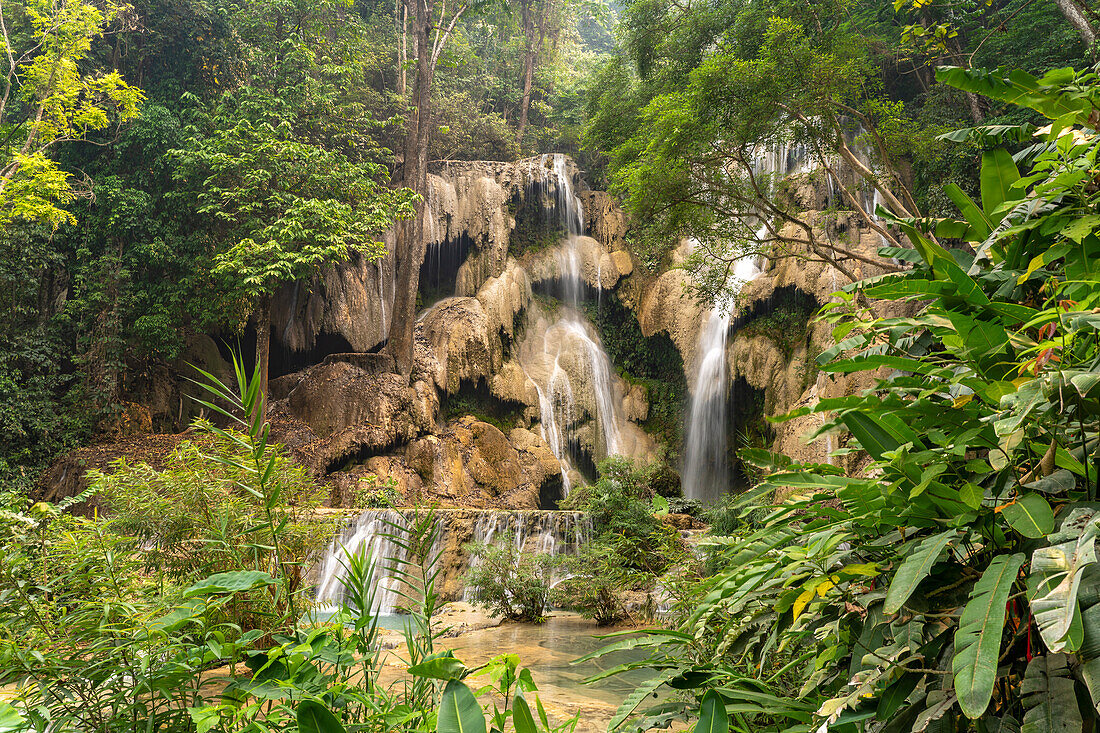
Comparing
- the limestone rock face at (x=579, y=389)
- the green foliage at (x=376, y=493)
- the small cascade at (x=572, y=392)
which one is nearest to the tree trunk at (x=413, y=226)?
the green foliage at (x=376, y=493)

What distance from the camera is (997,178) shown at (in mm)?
1838

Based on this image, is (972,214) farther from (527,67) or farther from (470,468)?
(527,67)

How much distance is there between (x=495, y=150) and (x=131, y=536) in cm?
1837

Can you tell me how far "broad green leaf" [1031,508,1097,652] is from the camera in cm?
80

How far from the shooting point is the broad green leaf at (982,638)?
34.0 inches

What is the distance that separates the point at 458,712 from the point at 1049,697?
0.97 metres

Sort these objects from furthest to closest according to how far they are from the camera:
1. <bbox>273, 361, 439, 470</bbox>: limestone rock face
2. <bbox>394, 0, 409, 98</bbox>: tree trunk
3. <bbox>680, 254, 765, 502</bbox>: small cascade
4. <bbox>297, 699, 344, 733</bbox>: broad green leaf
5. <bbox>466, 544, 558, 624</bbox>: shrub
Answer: <bbox>394, 0, 409, 98</bbox>: tree trunk < <bbox>680, 254, 765, 502</bbox>: small cascade < <bbox>273, 361, 439, 470</bbox>: limestone rock face < <bbox>466, 544, 558, 624</bbox>: shrub < <bbox>297, 699, 344, 733</bbox>: broad green leaf

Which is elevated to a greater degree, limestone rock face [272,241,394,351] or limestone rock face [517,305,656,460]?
limestone rock face [272,241,394,351]

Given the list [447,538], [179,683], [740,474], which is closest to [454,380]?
[447,538]

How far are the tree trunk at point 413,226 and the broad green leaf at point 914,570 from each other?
1384cm

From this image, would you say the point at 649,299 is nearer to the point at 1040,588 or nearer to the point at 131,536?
the point at 131,536

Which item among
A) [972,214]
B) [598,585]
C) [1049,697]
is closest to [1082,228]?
[972,214]

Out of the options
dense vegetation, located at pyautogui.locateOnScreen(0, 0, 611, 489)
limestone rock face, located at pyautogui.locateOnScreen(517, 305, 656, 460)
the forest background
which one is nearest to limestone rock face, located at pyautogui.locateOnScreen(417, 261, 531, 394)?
limestone rock face, located at pyautogui.locateOnScreen(517, 305, 656, 460)

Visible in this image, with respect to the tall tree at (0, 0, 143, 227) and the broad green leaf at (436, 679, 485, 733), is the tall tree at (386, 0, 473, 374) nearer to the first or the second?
the tall tree at (0, 0, 143, 227)
